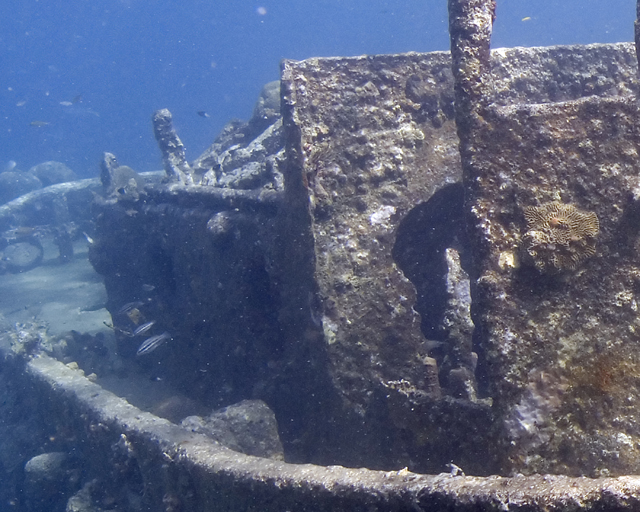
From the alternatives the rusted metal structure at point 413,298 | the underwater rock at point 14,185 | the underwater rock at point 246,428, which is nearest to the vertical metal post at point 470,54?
the rusted metal structure at point 413,298

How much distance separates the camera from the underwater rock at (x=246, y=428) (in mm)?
4781

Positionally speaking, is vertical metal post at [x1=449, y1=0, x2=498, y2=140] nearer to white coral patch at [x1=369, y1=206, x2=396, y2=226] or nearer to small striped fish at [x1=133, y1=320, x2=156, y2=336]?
white coral patch at [x1=369, y1=206, x2=396, y2=226]

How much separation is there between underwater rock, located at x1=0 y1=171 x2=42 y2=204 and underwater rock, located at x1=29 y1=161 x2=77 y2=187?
2.10 ft

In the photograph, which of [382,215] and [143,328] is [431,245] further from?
[143,328]

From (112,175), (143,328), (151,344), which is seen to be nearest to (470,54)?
(151,344)

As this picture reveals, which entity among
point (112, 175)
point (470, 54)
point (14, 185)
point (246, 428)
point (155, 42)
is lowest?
point (246, 428)

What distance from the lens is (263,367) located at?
575 centimetres

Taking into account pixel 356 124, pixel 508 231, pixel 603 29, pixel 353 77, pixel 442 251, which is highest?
pixel 603 29

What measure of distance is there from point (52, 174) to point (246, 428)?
3125cm

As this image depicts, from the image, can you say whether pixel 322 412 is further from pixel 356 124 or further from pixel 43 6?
pixel 43 6

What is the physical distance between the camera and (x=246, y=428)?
4.96 m

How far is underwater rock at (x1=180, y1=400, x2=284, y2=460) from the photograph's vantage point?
188 inches

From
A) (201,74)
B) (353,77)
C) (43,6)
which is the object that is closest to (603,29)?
(353,77)

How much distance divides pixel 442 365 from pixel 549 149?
7.59 feet
